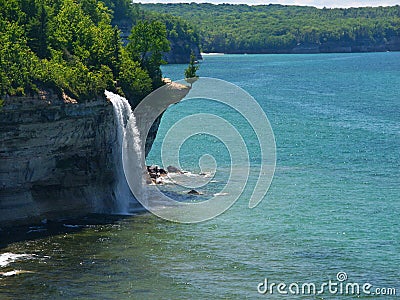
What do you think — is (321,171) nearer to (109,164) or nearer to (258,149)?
(258,149)

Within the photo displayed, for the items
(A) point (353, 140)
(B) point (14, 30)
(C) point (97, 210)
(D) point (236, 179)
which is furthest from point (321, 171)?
(B) point (14, 30)

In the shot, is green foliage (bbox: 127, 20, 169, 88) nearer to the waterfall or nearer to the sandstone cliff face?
the waterfall

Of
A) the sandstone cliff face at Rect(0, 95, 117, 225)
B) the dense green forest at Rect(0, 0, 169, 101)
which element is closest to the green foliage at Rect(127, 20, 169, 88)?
the dense green forest at Rect(0, 0, 169, 101)

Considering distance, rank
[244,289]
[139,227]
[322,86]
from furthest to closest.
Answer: [322,86] < [139,227] < [244,289]

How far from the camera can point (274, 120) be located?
395ft

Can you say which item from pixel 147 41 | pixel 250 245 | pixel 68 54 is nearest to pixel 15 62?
pixel 68 54

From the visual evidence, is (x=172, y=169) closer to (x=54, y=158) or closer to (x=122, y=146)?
(x=122, y=146)

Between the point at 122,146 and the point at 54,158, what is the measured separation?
8308mm

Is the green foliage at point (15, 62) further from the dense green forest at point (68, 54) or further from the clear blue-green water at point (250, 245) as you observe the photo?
the clear blue-green water at point (250, 245)

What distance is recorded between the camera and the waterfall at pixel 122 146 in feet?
222

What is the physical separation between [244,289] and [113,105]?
902 inches

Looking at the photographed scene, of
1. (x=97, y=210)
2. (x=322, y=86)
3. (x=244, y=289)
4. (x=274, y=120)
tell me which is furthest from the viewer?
(x=322, y=86)

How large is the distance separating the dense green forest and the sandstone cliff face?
1332 mm

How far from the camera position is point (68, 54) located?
7238cm
